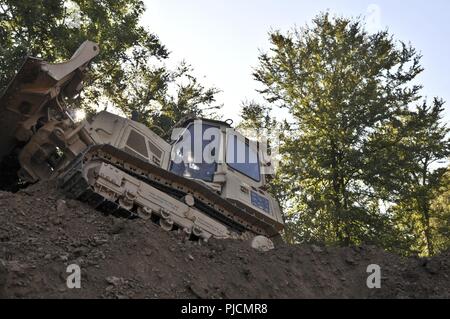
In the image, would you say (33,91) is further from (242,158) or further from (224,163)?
(242,158)

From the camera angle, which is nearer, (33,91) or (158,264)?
(158,264)

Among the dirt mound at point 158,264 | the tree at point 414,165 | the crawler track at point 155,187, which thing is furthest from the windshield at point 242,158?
the tree at point 414,165

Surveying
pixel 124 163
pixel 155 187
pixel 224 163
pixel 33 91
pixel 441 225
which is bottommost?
pixel 155 187

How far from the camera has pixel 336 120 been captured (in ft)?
48.1

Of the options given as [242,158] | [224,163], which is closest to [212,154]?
[224,163]

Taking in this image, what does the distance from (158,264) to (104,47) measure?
15788mm

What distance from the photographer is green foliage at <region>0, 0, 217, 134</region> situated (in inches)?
646

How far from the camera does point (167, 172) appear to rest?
805cm

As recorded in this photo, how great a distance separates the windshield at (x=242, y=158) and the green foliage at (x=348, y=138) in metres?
4.65

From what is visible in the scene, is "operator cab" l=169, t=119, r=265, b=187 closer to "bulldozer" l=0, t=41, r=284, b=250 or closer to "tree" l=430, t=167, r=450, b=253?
"bulldozer" l=0, t=41, r=284, b=250

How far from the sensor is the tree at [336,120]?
14.2m
